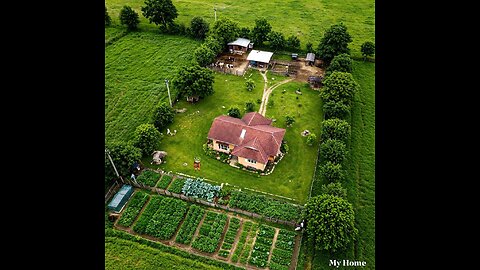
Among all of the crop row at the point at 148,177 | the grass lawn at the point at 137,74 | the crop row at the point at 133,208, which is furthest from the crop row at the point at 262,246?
the grass lawn at the point at 137,74

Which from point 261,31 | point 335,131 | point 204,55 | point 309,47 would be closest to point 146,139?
point 204,55

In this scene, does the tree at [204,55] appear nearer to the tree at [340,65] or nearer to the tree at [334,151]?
the tree at [340,65]

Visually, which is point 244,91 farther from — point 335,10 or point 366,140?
point 335,10

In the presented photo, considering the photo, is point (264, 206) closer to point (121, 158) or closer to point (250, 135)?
point (250, 135)

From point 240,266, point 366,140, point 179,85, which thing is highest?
point 179,85

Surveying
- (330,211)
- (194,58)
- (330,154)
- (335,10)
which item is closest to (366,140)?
(330,154)

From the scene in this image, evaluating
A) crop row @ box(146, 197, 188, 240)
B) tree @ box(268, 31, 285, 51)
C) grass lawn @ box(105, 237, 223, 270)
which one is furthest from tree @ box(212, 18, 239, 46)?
grass lawn @ box(105, 237, 223, 270)
